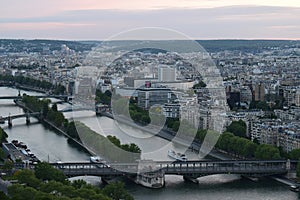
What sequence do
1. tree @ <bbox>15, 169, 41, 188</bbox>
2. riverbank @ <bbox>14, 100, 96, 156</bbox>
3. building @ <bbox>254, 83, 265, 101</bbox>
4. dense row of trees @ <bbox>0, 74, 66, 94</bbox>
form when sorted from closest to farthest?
tree @ <bbox>15, 169, 41, 188</bbox> < riverbank @ <bbox>14, 100, 96, 156</bbox> < building @ <bbox>254, 83, 265, 101</bbox> < dense row of trees @ <bbox>0, 74, 66, 94</bbox>

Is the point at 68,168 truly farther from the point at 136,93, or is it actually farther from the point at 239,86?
the point at 239,86

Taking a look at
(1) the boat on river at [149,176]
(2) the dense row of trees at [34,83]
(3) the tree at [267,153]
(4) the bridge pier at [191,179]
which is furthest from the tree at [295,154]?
(2) the dense row of trees at [34,83]

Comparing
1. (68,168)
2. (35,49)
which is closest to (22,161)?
(68,168)

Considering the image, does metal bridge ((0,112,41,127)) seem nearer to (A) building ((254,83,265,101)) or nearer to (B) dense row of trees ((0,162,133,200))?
(A) building ((254,83,265,101))

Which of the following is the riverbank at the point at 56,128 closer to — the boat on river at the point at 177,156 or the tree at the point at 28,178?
the boat on river at the point at 177,156

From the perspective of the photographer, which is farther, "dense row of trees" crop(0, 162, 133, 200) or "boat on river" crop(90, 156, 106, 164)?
"boat on river" crop(90, 156, 106, 164)

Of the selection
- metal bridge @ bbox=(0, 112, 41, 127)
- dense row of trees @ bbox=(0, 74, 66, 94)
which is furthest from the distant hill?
metal bridge @ bbox=(0, 112, 41, 127)

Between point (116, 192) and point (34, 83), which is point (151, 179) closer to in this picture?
point (116, 192)
